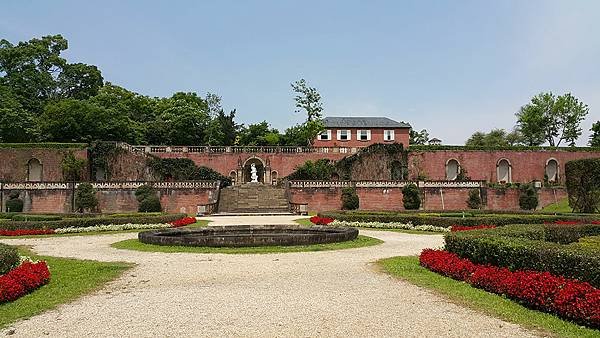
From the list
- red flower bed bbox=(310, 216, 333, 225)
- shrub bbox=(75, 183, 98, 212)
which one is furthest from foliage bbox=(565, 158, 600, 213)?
shrub bbox=(75, 183, 98, 212)

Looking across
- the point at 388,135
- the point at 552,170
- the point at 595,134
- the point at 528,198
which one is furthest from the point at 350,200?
the point at 595,134

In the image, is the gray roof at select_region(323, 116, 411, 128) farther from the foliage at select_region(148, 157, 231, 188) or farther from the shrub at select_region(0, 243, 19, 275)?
the shrub at select_region(0, 243, 19, 275)

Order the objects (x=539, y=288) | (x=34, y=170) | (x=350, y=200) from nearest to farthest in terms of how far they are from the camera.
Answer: (x=539, y=288), (x=350, y=200), (x=34, y=170)

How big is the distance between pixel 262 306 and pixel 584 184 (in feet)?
106

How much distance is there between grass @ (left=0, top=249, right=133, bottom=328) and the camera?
9859mm

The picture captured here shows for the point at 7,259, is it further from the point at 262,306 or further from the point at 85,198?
the point at 85,198

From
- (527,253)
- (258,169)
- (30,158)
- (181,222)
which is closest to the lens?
(527,253)

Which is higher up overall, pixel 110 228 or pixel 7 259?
pixel 7 259

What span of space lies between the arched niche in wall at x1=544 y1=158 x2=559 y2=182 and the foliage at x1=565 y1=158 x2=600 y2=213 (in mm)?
25244

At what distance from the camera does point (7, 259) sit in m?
12.6

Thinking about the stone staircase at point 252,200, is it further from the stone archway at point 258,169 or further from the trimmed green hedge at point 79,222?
the trimmed green hedge at point 79,222

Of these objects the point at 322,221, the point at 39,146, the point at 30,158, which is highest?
the point at 39,146

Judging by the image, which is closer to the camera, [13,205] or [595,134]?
[13,205]

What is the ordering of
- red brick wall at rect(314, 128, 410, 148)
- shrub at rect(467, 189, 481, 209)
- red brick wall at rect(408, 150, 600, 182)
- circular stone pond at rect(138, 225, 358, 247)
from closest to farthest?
circular stone pond at rect(138, 225, 358, 247), shrub at rect(467, 189, 481, 209), red brick wall at rect(408, 150, 600, 182), red brick wall at rect(314, 128, 410, 148)
